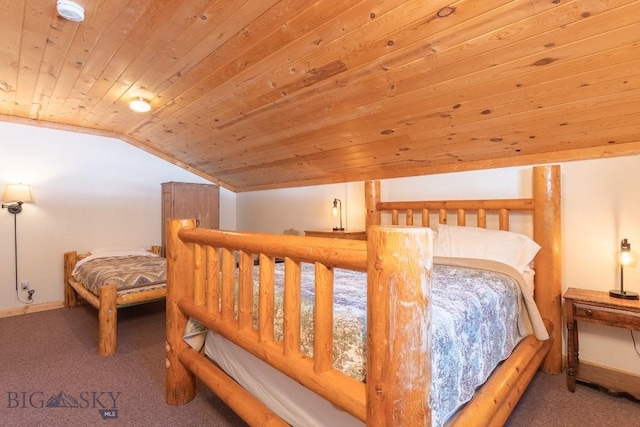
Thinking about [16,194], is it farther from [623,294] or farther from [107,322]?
[623,294]

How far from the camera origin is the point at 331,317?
1.03 m

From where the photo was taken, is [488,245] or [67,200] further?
[67,200]

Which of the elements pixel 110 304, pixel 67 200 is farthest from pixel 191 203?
pixel 110 304

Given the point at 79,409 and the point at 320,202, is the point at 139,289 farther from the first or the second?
the point at 320,202

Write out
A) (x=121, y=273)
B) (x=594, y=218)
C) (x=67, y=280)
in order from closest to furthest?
(x=594, y=218) < (x=121, y=273) < (x=67, y=280)

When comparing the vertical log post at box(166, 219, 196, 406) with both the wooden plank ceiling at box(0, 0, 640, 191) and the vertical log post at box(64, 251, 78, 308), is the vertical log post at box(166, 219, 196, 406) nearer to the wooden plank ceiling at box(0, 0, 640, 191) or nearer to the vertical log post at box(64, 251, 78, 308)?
the wooden plank ceiling at box(0, 0, 640, 191)

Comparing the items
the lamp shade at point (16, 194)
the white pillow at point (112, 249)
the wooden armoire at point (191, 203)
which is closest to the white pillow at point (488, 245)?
the wooden armoire at point (191, 203)

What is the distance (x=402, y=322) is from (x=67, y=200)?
4.51 m

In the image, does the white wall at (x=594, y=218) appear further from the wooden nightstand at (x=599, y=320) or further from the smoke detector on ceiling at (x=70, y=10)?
the smoke detector on ceiling at (x=70, y=10)

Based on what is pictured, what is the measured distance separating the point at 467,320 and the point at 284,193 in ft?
11.4

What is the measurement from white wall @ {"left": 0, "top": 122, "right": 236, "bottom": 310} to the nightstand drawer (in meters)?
4.70

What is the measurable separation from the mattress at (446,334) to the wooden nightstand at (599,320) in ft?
0.74

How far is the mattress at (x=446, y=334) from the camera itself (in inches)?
43.3

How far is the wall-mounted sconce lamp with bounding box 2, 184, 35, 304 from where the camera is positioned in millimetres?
3373
